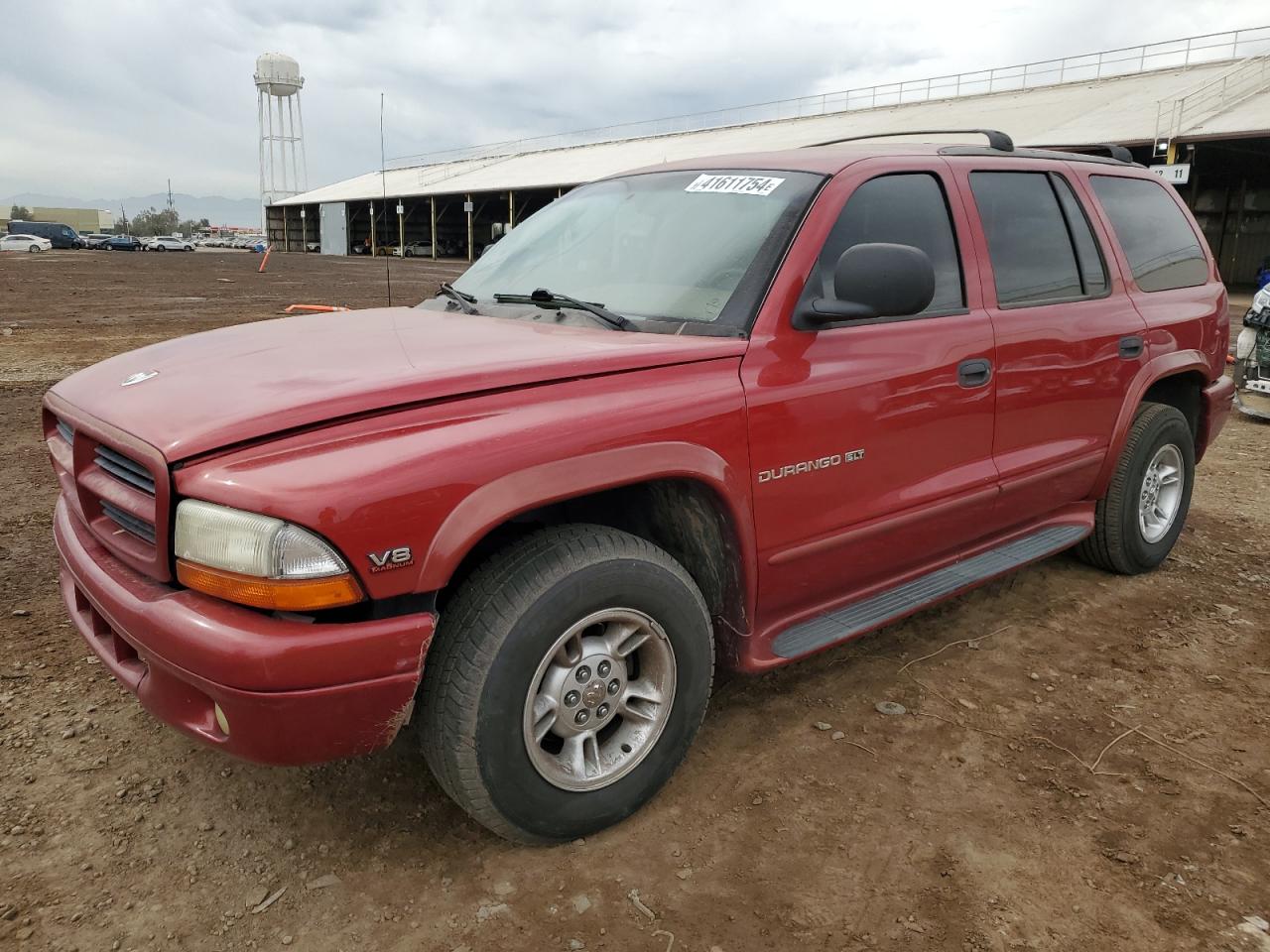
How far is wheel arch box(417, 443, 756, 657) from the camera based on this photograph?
2.03 meters

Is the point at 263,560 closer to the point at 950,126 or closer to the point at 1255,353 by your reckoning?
the point at 1255,353

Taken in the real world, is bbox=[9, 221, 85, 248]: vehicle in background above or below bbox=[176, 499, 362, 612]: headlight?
above

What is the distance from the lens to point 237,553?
1905 millimetres

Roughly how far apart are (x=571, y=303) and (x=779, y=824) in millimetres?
1657

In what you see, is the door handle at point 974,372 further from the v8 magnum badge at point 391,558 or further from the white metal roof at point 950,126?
the white metal roof at point 950,126

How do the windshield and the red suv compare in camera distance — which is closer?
the red suv

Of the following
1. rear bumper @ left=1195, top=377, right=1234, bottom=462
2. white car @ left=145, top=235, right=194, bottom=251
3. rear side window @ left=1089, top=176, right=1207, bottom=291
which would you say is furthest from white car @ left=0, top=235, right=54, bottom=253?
rear bumper @ left=1195, top=377, right=1234, bottom=462

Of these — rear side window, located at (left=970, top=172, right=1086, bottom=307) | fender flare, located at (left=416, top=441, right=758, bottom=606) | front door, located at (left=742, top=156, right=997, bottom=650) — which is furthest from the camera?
rear side window, located at (left=970, top=172, right=1086, bottom=307)

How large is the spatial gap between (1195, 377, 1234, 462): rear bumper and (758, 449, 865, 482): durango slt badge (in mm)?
2648

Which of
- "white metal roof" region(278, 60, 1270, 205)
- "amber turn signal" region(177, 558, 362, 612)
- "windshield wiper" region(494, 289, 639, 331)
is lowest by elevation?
"amber turn signal" region(177, 558, 362, 612)

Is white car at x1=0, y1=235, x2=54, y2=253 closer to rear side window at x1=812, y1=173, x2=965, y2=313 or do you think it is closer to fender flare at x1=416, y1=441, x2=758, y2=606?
rear side window at x1=812, y1=173, x2=965, y2=313

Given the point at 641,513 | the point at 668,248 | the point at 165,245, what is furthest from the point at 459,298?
the point at 165,245

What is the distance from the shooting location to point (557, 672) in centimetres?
230

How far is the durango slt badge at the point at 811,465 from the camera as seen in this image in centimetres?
258
